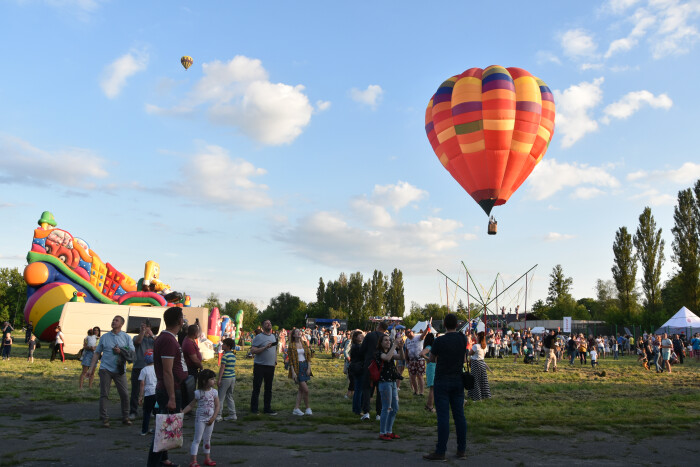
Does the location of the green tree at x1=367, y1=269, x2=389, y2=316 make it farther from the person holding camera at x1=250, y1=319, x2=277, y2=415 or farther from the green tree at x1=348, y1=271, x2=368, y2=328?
the person holding camera at x1=250, y1=319, x2=277, y2=415

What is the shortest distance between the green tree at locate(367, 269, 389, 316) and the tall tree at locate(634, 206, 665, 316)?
37.8 meters

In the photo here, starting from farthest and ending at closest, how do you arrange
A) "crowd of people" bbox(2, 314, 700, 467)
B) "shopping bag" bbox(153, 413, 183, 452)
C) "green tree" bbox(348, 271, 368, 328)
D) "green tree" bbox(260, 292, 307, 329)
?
"green tree" bbox(260, 292, 307, 329) → "green tree" bbox(348, 271, 368, 328) → "crowd of people" bbox(2, 314, 700, 467) → "shopping bag" bbox(153, 413, 183, 452)

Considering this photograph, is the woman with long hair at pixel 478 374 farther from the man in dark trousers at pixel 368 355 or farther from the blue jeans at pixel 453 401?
the blue jeans at pixel 453 401

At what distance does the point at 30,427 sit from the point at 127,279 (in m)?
22.9

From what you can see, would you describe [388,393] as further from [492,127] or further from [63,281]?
[63,281]

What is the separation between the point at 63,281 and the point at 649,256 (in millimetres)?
54615

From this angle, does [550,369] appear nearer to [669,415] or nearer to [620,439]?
[669,415]

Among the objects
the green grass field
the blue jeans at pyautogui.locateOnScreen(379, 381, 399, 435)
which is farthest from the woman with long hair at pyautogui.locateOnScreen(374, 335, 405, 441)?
the green grass field

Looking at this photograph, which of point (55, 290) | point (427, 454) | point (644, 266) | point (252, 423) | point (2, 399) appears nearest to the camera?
point (427, 454)

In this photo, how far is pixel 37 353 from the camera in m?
26.5

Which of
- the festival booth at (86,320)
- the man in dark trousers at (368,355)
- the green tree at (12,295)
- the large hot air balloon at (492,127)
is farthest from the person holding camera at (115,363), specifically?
the green tree at (12,295)

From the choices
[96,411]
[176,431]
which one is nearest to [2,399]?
[96,411]

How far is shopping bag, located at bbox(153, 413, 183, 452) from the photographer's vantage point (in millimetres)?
5471

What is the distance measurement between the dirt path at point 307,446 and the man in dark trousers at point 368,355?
60 cm
